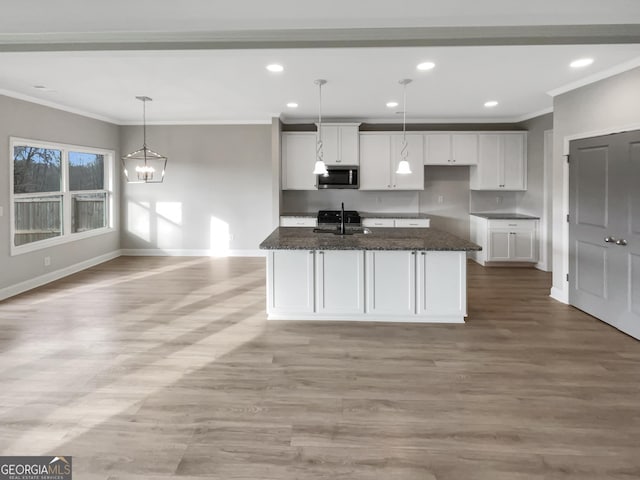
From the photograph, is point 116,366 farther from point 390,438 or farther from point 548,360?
point 548,360

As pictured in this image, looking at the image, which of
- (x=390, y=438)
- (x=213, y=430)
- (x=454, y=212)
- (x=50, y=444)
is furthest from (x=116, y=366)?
(x=454, y=212)

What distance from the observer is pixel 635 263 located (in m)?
3.88

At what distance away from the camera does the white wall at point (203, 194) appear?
26.2ft

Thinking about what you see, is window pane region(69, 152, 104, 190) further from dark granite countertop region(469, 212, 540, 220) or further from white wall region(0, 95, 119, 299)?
dark granite countertop region(469, 212, 540, 220)

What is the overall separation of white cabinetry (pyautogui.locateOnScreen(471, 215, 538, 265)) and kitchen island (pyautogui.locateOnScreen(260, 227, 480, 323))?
301 cm

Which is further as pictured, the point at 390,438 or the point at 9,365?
the point at 9,365

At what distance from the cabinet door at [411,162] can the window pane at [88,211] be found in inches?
201

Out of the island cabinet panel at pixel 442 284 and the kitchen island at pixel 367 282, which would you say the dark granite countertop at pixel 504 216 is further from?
the island cabinet panel at pixel 442 284

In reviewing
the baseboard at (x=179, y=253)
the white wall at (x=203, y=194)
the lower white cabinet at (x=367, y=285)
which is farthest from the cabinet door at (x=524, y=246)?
the baseboard at (x=179, y=253)

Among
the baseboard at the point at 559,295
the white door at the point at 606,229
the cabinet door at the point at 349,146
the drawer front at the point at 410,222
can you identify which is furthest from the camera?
the cabinet door at the point at 349,146

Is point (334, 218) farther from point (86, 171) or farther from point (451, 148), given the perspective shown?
point (86, 171)

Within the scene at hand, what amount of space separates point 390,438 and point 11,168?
18.1ft

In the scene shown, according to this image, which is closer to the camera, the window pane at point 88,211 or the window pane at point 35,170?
the window pane at point 35,170

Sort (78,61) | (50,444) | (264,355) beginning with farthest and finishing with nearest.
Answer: (78,61)
(264,355)
(50,444)
